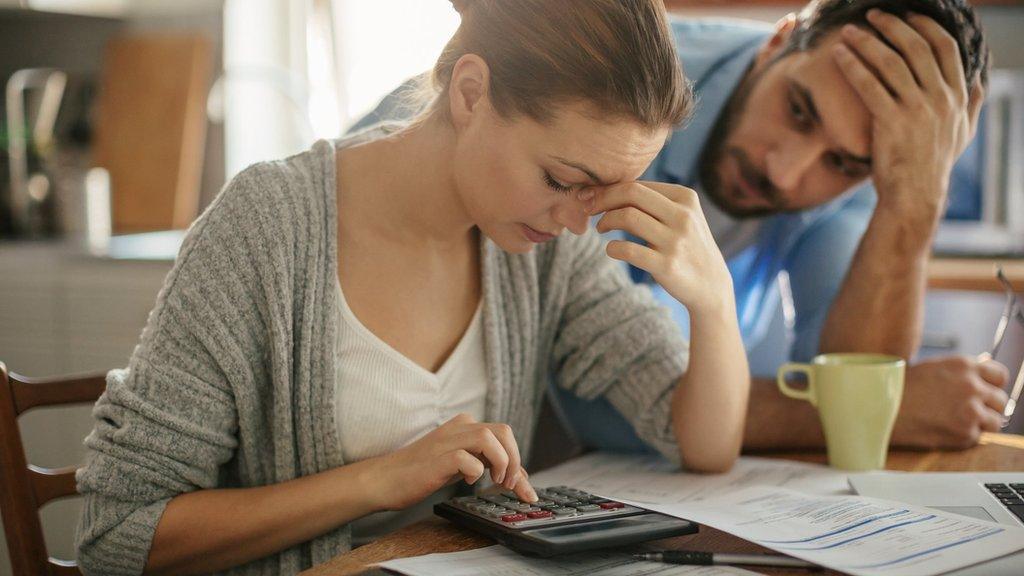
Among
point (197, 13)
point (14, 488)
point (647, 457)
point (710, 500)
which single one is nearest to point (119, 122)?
point (197, 13)

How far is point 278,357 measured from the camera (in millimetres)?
1016

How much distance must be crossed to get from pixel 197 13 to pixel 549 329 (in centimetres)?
203

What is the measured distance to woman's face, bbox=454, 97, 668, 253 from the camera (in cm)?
→ 95

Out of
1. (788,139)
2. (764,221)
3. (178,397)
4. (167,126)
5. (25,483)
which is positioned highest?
(167,126)

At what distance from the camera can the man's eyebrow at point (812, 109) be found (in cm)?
137

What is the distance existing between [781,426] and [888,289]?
1.05 ft

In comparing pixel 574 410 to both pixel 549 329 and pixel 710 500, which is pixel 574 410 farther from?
pixel 710 500

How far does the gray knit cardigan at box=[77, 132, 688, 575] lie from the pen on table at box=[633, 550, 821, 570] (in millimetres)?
349

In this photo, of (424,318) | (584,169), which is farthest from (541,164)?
(424,318)

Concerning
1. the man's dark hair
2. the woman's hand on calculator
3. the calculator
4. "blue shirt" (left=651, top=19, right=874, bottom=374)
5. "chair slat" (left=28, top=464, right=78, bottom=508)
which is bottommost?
"chair slat" (left=28, top=464, right=78, bottom=508)

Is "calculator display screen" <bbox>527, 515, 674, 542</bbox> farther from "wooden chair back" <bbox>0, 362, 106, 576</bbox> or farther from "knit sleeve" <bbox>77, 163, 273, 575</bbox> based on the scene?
"wooden chair back" <bbox>0, 362, 106, 576</bbox>

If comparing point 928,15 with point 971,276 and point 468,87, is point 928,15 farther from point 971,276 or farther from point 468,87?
point 971,276

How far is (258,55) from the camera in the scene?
9.25 ft

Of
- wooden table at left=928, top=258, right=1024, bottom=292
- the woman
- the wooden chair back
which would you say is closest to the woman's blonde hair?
the woman
